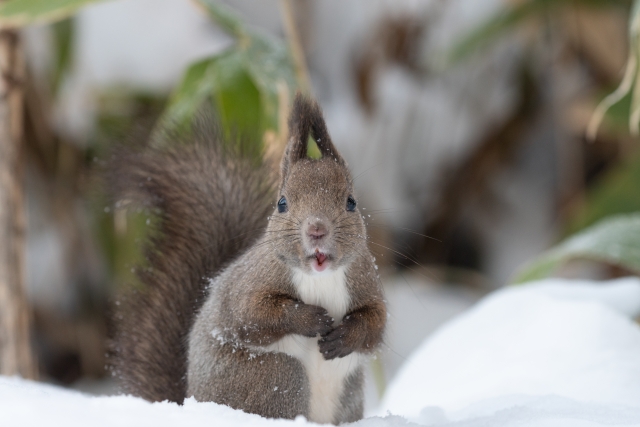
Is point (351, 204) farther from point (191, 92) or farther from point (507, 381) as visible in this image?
point (191, 92)

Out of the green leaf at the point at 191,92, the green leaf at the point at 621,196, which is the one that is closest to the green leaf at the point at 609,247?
the green leaf at the point at 621,196

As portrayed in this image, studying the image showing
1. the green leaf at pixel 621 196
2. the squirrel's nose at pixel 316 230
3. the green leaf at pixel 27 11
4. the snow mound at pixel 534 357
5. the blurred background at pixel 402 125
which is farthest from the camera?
the blurred background at pixel 402 125

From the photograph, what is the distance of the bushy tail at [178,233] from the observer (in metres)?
0.93

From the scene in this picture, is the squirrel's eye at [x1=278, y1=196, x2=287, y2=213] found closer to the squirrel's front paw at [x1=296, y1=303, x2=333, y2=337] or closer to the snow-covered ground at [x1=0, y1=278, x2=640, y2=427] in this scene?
the squirrel's front paw at [x1=296, y1=303, x2=333, y2=337]

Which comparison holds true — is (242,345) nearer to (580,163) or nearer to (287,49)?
(287,49)

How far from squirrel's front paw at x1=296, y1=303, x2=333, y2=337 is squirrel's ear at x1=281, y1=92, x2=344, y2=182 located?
16 centimetres

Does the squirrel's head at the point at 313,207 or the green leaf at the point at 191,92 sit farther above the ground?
the green leaf at the point at 191,92

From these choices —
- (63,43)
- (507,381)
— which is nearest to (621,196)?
(507,381)

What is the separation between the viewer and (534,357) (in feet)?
3.22

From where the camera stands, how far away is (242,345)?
759 millimetres

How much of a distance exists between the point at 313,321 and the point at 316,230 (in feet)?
0.29

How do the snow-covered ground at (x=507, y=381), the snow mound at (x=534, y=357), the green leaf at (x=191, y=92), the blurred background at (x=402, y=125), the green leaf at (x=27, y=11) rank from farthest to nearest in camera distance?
the blurred background at (x=402, y=125) < the green leaf at (x=191, y=92) < the green leaf at (x=27, y=11) < the snow mound at (x=534, y=357) < the snow-covered ground at (x=507, y=381)

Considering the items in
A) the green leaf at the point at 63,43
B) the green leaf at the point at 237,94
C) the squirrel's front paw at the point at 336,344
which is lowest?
the squirrel's front paw at the point at 336,344

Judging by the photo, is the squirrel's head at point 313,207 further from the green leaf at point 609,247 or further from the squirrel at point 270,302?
the green leaf at point 609,247
